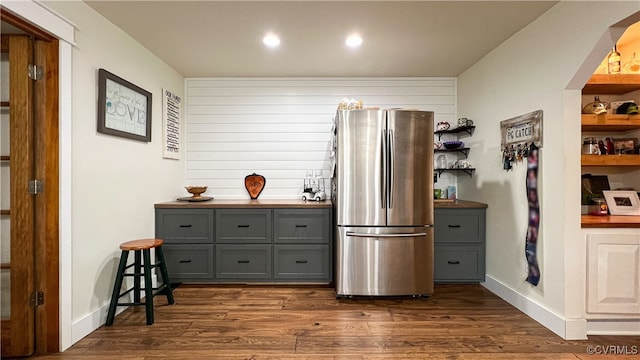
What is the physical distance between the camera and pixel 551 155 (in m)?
2.34

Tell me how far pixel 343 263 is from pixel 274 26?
7.37ft

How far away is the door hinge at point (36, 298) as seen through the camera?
2035 millimetres

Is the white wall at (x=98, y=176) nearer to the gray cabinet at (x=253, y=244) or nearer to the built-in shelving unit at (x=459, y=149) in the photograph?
the gray cabinet at (x=253, y=244)

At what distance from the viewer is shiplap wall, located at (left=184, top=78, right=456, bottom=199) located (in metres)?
3.94

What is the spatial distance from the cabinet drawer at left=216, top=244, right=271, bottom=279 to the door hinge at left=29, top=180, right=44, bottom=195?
1623 millimetres

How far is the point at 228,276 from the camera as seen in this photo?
331cm

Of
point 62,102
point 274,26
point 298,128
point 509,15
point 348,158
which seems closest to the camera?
point 62,102

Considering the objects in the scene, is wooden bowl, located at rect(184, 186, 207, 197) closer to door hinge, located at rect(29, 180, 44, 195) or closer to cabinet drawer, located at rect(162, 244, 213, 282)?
cabinet drawer, located at rect(162, 244, 213, 282)

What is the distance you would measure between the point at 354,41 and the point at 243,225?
2.20m

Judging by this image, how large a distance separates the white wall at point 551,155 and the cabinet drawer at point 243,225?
2.41 meters

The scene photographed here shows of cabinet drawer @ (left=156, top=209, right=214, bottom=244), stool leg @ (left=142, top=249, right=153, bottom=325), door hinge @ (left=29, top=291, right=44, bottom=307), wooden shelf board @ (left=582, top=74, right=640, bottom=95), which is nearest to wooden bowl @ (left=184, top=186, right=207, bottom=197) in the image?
cabinet drawer @ (left=156, top=209, right=214, bottom=244)

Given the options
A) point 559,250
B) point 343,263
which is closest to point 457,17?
point 559,250

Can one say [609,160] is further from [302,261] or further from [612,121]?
[302,261]

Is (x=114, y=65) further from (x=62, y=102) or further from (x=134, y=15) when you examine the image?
(x=62, y=102)
